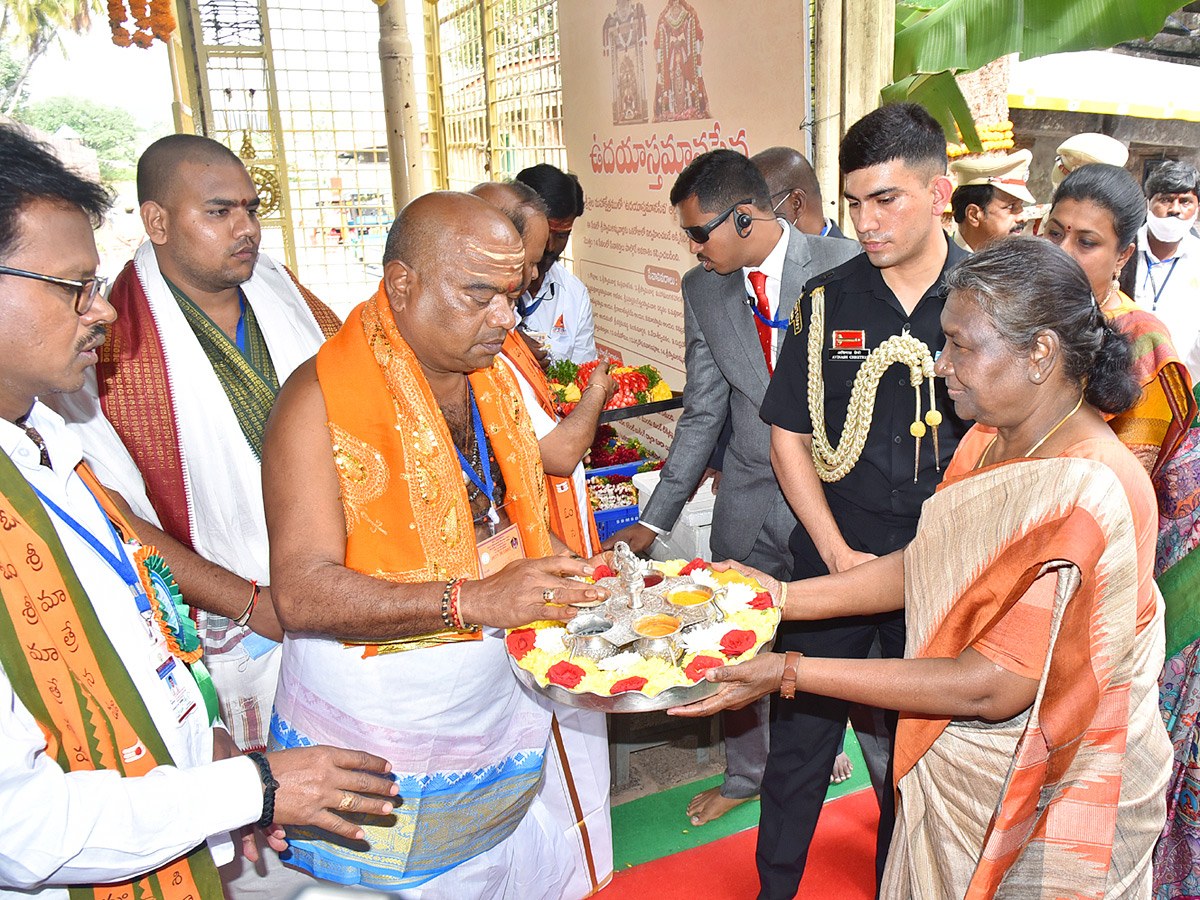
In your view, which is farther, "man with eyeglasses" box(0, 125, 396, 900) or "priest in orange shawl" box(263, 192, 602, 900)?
"priest in orange shawl" box(263, 192, 602, 900)

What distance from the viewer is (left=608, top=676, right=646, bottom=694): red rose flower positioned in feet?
6.09

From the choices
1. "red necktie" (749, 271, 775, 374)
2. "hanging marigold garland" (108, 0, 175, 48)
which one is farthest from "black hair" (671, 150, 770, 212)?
"hanging marigold garland" (108, 0, 175, 48)

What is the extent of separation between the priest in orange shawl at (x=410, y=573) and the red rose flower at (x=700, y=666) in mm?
274

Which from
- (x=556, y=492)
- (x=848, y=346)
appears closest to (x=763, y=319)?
(x=848, y=346)

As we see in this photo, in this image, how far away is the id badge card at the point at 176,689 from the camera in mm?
1750

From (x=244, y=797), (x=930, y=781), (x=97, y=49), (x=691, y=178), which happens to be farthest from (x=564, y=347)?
(x=97, y=49)

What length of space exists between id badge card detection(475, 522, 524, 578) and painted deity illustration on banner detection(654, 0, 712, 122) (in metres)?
3.36

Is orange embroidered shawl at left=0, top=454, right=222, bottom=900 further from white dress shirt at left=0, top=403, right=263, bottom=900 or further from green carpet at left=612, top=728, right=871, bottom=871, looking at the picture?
green carpet at left=612, top=728, right=871, bottom=871

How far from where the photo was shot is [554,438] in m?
2.78

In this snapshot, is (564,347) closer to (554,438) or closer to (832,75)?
(832,75)

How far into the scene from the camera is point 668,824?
140 inches

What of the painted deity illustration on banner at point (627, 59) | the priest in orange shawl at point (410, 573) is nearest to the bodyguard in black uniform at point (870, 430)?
the priest in orange shawl at point (410, 573)

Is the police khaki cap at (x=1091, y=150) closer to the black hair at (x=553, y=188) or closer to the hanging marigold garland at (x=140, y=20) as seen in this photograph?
the black hair at (x=553, y=188)

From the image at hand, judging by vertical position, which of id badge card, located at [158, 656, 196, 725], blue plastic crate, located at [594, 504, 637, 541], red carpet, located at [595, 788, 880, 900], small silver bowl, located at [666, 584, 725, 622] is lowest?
red carpet, located at [595, 788, 880, 900]
